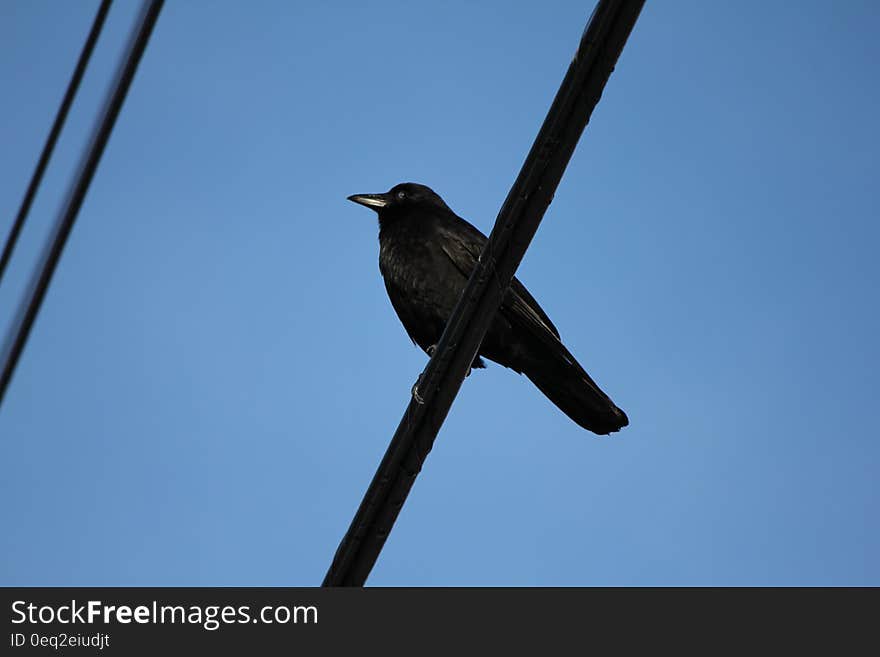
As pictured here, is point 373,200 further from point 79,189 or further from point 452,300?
point 79,189

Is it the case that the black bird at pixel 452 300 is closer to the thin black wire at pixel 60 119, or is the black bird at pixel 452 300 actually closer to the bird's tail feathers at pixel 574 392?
the bird's tail feathers at pixel 574 392

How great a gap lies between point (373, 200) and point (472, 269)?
1778 millimetres

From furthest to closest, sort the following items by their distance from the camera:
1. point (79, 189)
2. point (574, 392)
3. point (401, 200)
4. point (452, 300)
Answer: point (401, 200) < point (452, 300) < point (574, 392) < point (79, 189)

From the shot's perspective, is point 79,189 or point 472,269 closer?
point 79,189

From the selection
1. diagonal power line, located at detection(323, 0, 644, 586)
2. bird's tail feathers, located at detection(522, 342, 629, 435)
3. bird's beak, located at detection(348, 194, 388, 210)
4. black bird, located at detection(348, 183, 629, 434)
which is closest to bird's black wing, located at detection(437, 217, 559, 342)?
black bird, located at detection(348, 183, 629, 434)

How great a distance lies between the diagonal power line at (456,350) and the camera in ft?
9.18

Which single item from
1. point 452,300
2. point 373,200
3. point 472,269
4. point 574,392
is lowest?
point 574,392

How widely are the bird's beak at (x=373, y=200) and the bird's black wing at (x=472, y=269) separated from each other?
0.74m

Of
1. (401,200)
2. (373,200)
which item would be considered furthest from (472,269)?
(373,200)

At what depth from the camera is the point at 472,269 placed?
19.1 feet

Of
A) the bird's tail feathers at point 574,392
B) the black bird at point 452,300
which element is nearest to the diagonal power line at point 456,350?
the black bird at point 452,300
